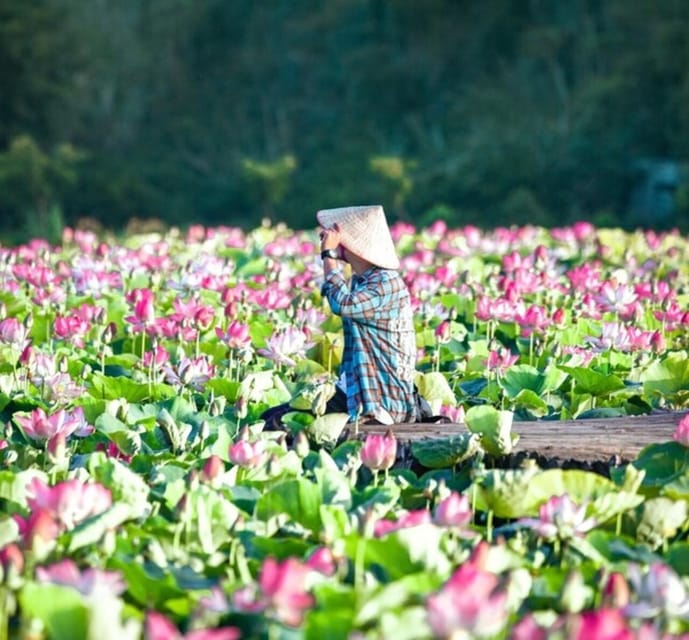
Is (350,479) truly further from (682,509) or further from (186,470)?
(682,509)

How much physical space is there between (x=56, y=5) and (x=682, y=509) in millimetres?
31199

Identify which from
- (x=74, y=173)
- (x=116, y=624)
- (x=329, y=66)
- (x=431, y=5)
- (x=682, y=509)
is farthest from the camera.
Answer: (x=329, y=66)

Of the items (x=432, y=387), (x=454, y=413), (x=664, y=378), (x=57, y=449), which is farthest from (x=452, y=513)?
(x=664, y=378)

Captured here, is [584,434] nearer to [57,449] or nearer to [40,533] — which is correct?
[57,449]

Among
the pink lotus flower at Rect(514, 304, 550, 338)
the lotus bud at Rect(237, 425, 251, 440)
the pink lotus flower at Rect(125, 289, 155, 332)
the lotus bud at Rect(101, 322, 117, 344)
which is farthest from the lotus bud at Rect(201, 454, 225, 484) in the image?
the pink lotus flower at Rect(514, 304, 550, 338)

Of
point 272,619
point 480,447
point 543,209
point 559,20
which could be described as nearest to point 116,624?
point 272,619

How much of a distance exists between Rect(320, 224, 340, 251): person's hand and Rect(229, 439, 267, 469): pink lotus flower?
1013 mm

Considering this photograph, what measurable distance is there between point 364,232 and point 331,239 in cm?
10

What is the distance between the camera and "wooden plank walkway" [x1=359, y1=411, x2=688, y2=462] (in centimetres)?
Result: 380

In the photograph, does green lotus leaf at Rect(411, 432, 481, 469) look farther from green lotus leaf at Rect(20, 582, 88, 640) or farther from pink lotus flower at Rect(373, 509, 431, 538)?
green lotus leaf at Rect(20, 582, 88, 640)

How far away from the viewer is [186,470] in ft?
12.1

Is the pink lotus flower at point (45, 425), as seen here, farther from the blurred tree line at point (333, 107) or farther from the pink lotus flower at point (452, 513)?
the blurred tree line at point (333, 107)

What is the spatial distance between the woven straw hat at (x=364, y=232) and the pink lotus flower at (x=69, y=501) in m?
1.54

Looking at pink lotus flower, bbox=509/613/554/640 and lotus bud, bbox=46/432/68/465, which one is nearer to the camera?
pink lotus flower, bbox=509/613/554/640
